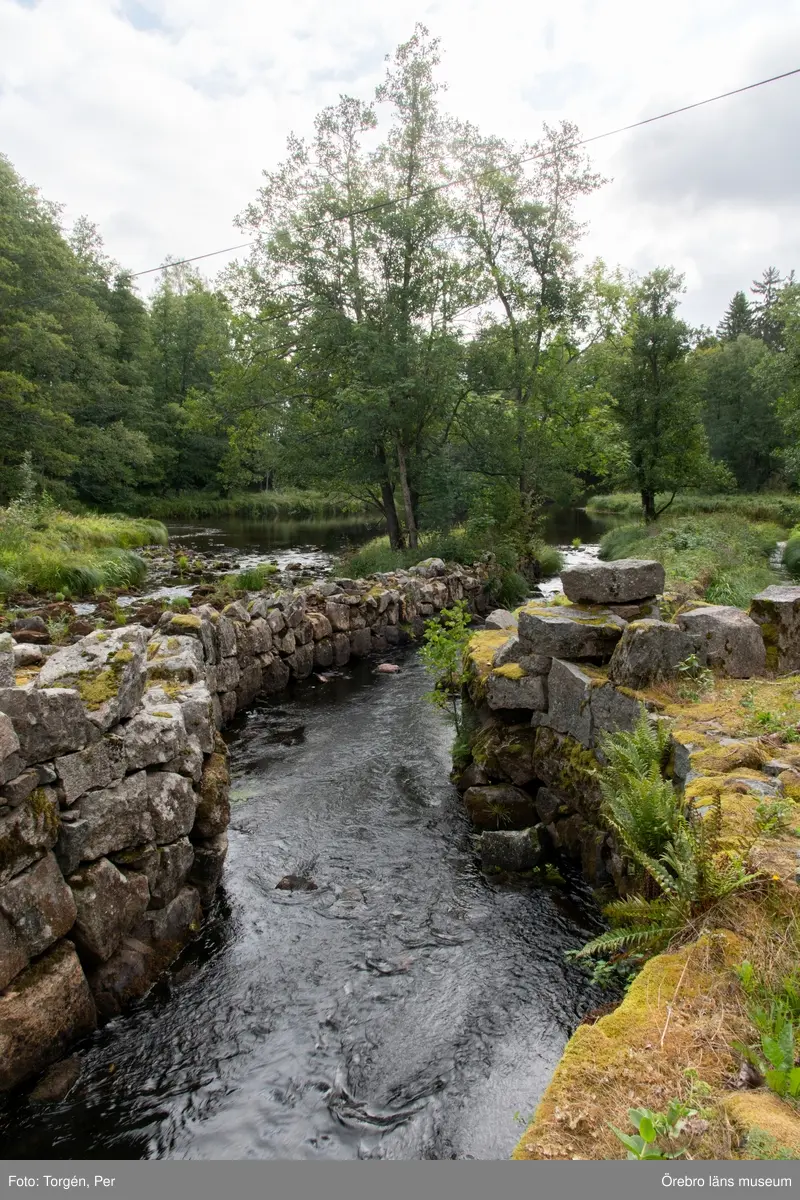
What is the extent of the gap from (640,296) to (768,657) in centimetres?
2391

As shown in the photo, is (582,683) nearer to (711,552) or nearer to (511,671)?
(511,671)

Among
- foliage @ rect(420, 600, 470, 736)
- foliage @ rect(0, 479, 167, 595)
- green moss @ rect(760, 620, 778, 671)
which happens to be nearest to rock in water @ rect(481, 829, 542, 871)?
foliage @ rect(420, 600, 470, 736)

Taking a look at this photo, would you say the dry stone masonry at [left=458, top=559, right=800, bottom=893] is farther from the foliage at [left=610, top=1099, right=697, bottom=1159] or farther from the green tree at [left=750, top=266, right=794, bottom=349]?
the green tree at [left=750, top=266, right=794, bottom=349]

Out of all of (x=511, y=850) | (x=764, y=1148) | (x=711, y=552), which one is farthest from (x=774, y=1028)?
(x=711, y=552)

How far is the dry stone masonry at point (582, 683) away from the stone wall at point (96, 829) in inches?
101

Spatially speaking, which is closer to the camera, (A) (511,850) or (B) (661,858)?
(B) (661,858)

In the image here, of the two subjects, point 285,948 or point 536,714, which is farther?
point 536,714

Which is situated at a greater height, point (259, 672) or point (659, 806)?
point (659, 806)

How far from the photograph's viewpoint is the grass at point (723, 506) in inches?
1219

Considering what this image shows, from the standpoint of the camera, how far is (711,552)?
16562 millimetres

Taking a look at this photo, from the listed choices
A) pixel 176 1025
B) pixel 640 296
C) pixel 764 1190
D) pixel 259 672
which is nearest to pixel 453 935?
pixel 176 1025

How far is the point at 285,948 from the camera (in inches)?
189

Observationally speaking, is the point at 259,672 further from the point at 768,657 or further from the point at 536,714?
the point at 768,657

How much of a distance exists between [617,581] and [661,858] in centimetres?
349
